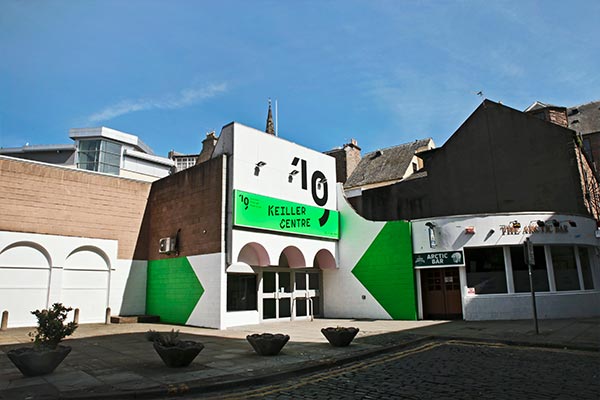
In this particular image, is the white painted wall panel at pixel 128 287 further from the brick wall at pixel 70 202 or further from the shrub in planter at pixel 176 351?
the shrub in planter at pixel 176 351

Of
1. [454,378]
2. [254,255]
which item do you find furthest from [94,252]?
[454,378]

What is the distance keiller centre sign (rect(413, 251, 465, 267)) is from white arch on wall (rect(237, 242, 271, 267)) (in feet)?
21.7

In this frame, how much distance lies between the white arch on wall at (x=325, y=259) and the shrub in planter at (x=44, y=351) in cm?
1369

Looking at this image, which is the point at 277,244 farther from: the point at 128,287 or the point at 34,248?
the point at 34,248

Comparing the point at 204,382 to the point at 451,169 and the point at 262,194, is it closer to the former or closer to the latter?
the point at 262,194

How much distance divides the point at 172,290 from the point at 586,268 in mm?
18379

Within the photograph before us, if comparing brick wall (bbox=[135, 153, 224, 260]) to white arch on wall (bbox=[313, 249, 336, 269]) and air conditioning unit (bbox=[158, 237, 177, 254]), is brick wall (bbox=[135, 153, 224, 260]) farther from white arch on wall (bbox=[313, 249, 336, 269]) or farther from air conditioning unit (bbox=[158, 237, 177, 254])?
white arch on wall (bbox=[313, 249, 336, 269])

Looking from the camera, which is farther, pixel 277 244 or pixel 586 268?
pixel 586 268

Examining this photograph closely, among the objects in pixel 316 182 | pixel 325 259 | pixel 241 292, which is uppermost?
pixel 316 182

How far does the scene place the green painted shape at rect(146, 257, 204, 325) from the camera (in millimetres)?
17844

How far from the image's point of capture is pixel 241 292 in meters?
17.4

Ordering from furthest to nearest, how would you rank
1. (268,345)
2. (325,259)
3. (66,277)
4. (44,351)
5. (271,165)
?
(325,259)
(271,165)
(66,277)
(268,345)
(44,351)

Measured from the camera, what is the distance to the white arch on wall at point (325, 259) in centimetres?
2098

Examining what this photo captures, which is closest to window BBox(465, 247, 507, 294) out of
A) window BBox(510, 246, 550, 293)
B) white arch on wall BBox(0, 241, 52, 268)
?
window BBox(510, 246, 550, 293)
